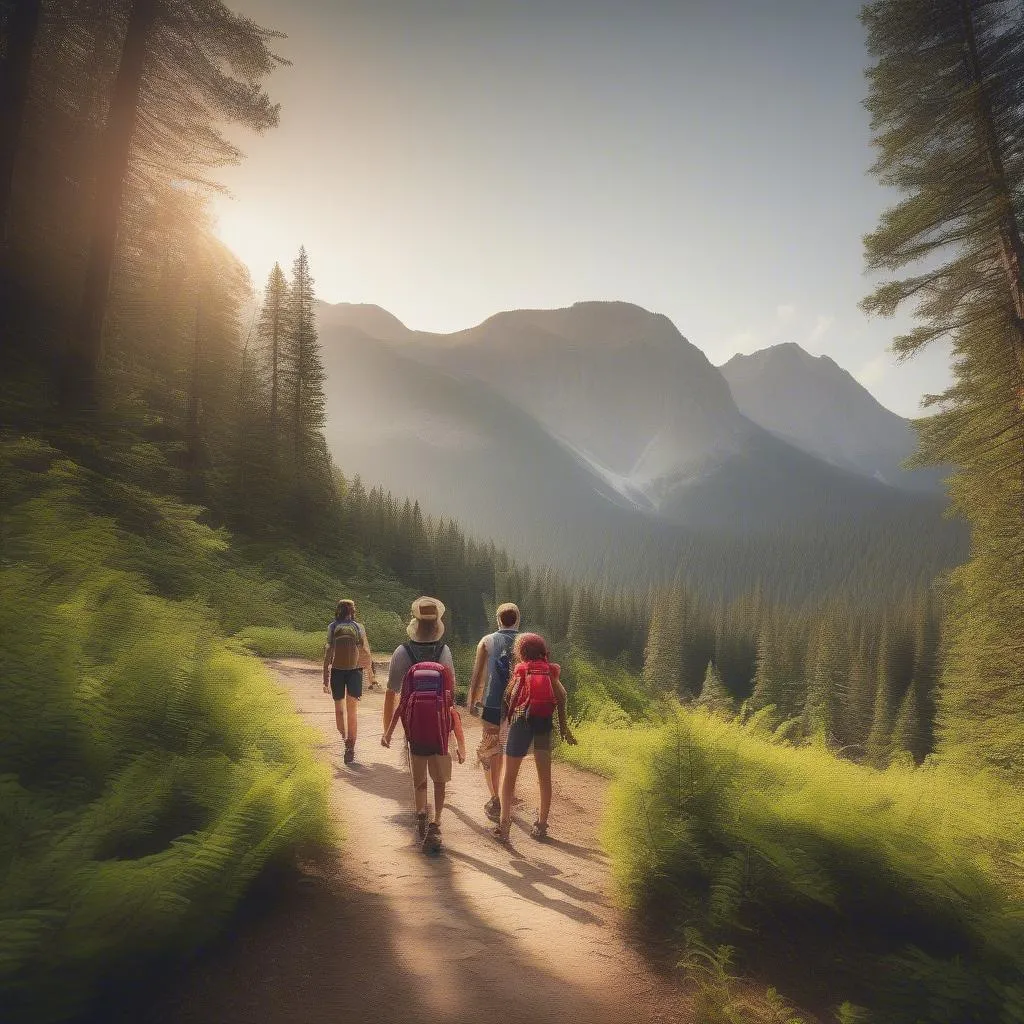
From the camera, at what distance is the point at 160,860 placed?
2.65 meters

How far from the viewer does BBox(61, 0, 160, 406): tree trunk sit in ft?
29.6

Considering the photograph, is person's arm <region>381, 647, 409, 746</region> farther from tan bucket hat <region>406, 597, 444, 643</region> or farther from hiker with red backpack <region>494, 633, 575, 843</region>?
hiker with red backpack <region>494, 633, 575, 843</region>

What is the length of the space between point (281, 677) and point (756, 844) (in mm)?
11175

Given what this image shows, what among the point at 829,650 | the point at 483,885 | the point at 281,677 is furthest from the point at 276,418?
the point at 829,650

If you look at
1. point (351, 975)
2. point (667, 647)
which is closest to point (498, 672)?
point (351, 975)

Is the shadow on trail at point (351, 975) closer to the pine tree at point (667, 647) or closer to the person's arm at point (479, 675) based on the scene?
the person's arm at point (479, 675)

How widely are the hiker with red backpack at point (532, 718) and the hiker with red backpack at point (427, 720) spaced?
655mm

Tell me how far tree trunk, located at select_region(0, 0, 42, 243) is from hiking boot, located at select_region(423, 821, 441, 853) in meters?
10.6

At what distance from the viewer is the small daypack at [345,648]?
8.12 m

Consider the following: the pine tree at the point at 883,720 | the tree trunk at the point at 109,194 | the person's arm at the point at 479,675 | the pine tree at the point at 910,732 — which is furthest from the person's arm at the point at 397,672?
the pine tree at the point at 910,732

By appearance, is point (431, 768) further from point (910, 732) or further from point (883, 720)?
point (883, 720)

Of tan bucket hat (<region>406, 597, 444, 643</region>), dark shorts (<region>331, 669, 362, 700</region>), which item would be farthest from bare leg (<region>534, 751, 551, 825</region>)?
dark shorts (<region>331, 669, 362, 700</region>)

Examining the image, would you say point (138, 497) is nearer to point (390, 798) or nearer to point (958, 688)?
point (390, 798)

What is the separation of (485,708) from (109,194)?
1053 cm
